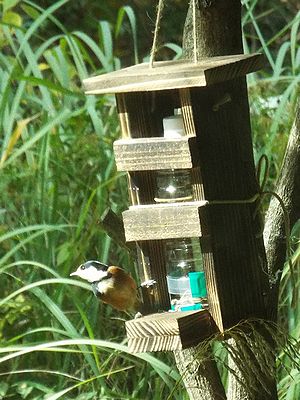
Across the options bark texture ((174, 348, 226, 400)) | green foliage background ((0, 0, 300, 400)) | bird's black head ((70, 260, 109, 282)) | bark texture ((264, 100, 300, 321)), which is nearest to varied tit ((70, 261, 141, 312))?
bird's black head ((70, 260, 109, 282))

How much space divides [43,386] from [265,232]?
111 cm

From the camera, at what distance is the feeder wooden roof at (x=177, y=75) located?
207 cm

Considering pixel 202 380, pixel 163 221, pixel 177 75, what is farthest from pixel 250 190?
pixel 202 380

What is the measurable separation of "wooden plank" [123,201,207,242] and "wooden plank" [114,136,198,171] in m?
0.09

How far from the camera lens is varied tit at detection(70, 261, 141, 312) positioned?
2.30 metres

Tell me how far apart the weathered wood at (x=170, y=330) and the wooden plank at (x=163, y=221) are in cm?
17

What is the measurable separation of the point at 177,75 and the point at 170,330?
51 centimetres

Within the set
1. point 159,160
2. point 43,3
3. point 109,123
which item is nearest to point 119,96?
point 159,160

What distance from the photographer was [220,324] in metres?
2.24

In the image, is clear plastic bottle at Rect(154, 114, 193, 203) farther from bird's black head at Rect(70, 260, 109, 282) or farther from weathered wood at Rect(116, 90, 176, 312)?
bird's black head at Rect(70, 260, 109, 282)

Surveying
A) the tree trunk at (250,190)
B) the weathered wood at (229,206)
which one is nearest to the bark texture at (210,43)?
the tree trunk at (250,190)

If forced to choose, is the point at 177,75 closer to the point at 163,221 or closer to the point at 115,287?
the point at 163,221

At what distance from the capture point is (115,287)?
2307 mm

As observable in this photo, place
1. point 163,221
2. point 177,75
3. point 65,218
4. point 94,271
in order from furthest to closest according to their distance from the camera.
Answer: point 65,218, point 94,271, point 163,221, point 177,75
